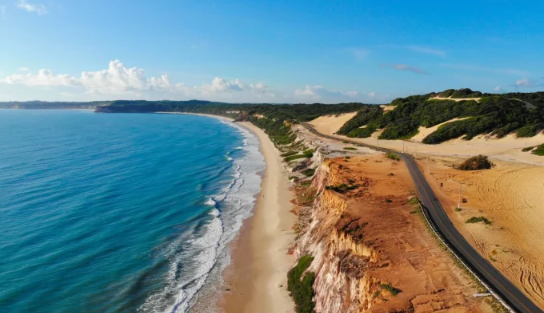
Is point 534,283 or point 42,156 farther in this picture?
point 42,156

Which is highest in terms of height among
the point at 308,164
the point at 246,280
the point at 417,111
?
the point at 417,111

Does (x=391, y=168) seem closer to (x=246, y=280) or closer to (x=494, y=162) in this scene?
(x=494, y=162)

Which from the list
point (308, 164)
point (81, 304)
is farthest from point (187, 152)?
point (81, 304)

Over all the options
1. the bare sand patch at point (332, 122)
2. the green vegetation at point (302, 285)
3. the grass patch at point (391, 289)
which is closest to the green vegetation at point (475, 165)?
the green vegetation at point (302, 285)

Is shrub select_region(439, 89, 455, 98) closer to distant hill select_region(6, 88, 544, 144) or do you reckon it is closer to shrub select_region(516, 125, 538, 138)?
distant hill select_region(6, 88, 544, 144)

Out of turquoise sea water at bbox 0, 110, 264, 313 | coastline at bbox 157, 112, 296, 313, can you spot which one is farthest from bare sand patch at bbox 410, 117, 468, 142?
coastline at bbox 157, 112, 296, 313

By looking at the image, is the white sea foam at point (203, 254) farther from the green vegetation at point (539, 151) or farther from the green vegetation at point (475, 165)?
the green vegetation at point (539, 151)

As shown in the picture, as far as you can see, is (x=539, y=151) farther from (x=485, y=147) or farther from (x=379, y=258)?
(x=379, y=258)
